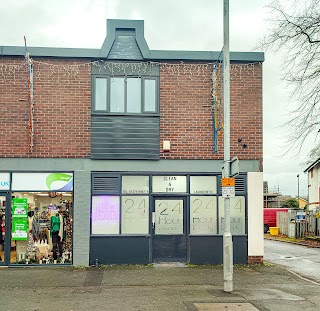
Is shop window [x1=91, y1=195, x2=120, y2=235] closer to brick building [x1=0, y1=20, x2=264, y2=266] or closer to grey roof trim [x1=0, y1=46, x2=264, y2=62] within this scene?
brick building [x1=0, y1=20, x2=264, y2=266]

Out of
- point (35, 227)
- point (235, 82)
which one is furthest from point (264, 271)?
point (35, 227)

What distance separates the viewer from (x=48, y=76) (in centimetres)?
1514

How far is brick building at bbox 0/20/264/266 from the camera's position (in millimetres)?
14977

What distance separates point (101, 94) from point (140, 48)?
1856 millimetres

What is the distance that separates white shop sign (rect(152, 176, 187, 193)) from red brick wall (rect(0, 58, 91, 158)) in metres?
2.28

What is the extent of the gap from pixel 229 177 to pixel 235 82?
4945 millimetres

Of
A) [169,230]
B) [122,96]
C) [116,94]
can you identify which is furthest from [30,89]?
[169,230]

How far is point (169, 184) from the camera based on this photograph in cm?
1542

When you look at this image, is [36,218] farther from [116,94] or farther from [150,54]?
[150,54]

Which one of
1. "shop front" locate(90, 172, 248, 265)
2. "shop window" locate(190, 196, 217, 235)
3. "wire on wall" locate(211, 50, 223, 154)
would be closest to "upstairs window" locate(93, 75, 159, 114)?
"wire on wall" locate(211, 50, 223, 154)

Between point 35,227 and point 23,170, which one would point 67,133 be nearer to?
point 23,170

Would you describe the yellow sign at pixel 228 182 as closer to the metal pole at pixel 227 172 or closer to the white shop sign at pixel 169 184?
the metal pole at pixel 227 172

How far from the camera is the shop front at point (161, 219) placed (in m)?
15.0

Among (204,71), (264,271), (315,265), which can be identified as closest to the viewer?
(264,271)
